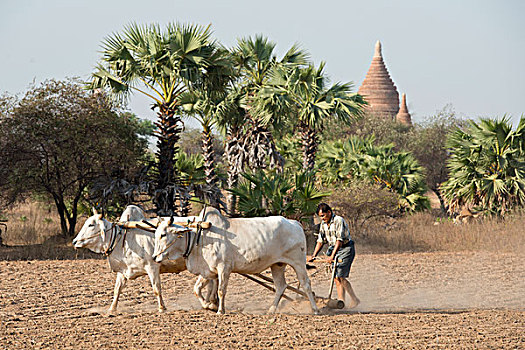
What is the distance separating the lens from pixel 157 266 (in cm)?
1011

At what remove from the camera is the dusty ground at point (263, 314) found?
8070 millimetres

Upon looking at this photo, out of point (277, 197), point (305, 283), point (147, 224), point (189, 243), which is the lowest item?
point (305, 283)

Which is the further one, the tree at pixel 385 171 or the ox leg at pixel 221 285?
the tree at pixel 385 171

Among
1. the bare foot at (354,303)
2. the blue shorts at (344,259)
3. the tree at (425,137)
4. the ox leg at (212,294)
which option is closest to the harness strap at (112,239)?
the ox leg at (212,294)

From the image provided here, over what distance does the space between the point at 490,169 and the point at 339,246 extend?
13990 millimetres

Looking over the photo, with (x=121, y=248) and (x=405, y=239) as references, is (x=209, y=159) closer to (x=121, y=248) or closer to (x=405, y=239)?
(x=405, y=239)

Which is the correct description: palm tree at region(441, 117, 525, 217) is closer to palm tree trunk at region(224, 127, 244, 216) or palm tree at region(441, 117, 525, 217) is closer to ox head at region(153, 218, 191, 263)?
palm tree trunk at region(224, 127, 244, 216)

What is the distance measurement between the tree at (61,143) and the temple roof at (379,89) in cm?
5268

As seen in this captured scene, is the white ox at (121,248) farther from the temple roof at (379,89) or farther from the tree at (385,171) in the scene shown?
the temple roof at (379,89)

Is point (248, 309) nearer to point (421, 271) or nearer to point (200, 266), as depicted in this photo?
point (200, 266)

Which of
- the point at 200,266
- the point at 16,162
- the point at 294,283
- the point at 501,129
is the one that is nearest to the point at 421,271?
the point at 294,283

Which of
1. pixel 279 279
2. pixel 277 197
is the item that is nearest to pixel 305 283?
pixel 279 279

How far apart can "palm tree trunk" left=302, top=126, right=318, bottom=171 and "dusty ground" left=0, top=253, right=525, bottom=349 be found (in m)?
8.95

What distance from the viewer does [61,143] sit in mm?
18953
